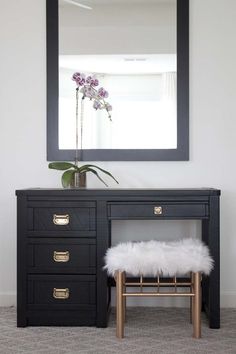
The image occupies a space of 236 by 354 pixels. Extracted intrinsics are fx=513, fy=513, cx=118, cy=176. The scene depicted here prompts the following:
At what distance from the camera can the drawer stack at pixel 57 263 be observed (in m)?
2.70

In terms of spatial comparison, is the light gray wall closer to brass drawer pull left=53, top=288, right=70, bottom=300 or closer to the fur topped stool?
the fur topped stool

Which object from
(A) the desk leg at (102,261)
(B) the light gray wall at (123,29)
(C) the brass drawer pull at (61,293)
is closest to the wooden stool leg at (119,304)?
(A) the desk leg at (102,261)

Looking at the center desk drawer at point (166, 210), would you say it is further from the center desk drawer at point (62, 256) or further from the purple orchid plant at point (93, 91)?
the purple orchid plant at point (93, 91)

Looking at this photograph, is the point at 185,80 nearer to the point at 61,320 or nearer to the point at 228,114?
the point at 228,114

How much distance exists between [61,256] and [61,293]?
194 mm

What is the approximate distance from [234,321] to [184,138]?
110cm

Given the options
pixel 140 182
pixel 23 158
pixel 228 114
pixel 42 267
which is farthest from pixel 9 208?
pixel 228 114

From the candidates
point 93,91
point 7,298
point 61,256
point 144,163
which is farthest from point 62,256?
point 93,91

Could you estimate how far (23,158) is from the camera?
320 cm

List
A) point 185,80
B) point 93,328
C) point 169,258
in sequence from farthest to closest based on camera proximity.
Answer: point 185,80 < point 93,328 < point 169,258

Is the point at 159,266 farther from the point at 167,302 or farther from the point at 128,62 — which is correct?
the point at 128,62

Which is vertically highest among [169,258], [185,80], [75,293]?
[185,80]

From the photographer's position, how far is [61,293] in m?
2.71

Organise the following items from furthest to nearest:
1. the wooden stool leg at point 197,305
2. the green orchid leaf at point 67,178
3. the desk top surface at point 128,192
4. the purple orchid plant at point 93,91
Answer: the purple orchid plant at point 93,91 → the green orchid leaf at point 67,178 → the desk top surface at point 128,192 → the wooden stool leg at point 197,305
